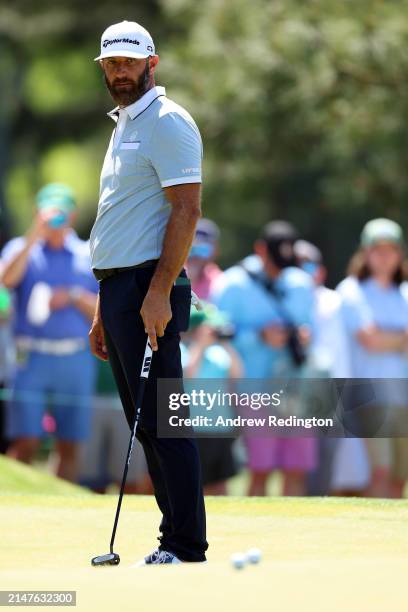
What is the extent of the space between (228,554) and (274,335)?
15.9 ft

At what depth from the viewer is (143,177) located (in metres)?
5.70

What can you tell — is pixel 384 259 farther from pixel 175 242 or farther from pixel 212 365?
pixel 175 242

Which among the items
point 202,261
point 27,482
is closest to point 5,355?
point 202,261

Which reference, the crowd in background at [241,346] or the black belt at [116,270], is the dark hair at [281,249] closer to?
the crowd in background at [241,346]

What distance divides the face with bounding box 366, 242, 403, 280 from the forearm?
542 centimetres

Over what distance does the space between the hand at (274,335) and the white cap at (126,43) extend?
5.10 meters

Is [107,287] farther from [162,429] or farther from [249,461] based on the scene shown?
[249,461]

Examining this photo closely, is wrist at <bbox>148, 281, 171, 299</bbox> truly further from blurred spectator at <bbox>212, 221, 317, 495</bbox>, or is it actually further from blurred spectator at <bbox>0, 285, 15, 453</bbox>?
blurred spectator at <bbox>0, 285, 15, 453</bbox>

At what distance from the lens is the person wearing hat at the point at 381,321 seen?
1046 centimetres

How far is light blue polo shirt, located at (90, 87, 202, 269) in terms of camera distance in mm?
5629

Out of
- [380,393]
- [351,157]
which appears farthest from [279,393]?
[351,157]

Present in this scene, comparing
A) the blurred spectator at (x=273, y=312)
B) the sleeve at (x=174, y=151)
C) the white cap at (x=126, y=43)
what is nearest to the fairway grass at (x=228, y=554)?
the sleeve at (x=174, y=151)

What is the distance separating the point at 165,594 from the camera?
4.66 meters

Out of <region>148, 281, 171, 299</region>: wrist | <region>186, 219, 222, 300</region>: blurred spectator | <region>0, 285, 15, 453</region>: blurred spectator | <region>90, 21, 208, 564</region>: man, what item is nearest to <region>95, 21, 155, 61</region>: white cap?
<region>90, 21, 208, 564</region>: man
